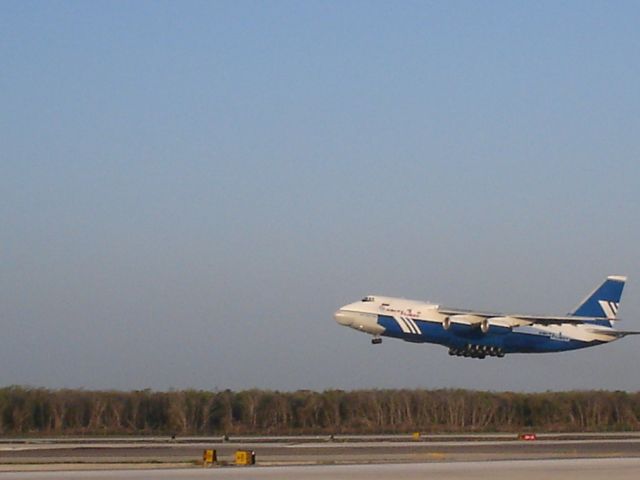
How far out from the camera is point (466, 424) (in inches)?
3885

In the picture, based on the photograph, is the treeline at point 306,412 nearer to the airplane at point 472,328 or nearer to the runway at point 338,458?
the airplane at point 472,328

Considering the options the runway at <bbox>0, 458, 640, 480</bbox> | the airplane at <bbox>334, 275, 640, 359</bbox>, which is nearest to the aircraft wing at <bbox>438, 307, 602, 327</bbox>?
the airplane at <bbox>334, 275, 640, 359</bbox>

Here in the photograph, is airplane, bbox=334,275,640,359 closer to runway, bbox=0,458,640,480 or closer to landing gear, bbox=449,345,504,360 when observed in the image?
landing gear, bbox=449,345,504,360

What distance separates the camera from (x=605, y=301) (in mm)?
96625

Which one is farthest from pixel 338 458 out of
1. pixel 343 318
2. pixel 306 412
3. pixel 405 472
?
pixel 306 412

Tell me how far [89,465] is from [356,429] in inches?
1769

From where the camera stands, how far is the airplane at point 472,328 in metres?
84.3

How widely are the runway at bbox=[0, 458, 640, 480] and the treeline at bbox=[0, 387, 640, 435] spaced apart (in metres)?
45.5

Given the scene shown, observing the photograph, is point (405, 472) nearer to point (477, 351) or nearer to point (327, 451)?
point (327, 451)

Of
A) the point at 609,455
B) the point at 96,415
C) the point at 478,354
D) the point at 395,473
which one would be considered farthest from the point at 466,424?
the point at 395,473

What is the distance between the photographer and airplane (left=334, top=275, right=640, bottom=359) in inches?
3319

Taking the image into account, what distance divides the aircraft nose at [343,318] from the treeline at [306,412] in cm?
991

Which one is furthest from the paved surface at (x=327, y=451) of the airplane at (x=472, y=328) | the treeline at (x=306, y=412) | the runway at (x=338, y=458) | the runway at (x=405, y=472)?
the treeline at (x=306, y=412)

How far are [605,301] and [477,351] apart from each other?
1386 centimetres
